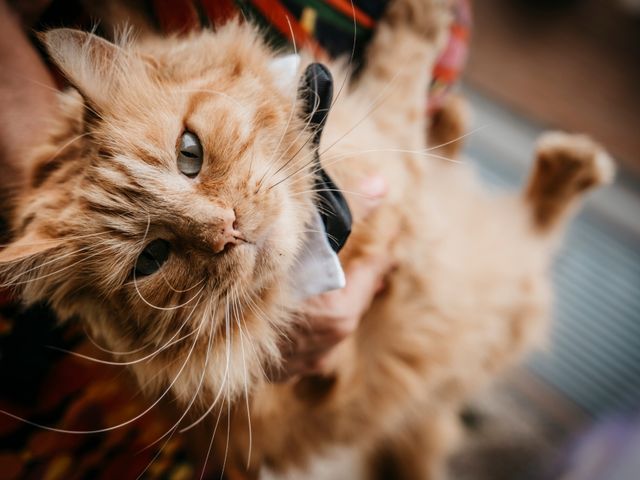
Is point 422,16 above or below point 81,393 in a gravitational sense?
above

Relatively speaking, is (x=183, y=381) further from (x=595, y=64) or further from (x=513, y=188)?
(x=595, y=64)

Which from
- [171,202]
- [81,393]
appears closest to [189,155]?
[171,202]

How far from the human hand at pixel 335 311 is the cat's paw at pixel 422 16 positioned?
392mm

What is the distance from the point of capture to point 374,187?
80 cm

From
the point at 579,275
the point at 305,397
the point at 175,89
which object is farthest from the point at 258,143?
the point at 579,275

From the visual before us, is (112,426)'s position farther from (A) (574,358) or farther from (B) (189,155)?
(A) (574,358)

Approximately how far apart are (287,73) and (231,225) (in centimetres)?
27

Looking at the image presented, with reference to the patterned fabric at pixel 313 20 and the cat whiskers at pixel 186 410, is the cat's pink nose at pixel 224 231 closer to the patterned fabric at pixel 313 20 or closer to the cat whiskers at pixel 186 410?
the cat whiskers at pixel 186 410

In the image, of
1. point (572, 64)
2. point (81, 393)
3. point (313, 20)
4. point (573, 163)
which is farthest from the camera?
point (572, 64)

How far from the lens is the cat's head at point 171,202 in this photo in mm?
574

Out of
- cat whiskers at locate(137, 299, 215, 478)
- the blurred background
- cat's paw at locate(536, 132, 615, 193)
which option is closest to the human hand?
cat whiskers at locate(137, 299, 215, 478)

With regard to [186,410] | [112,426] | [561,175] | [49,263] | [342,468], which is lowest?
[342,468]

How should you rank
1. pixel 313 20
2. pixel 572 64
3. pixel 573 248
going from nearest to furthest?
pixel 313 20 < pixel 572 64 < pixel 573 248

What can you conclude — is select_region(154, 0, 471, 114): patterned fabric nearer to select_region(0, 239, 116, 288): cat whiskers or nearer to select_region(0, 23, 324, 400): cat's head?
select_region(0, 23, 324, 400): cat's head
